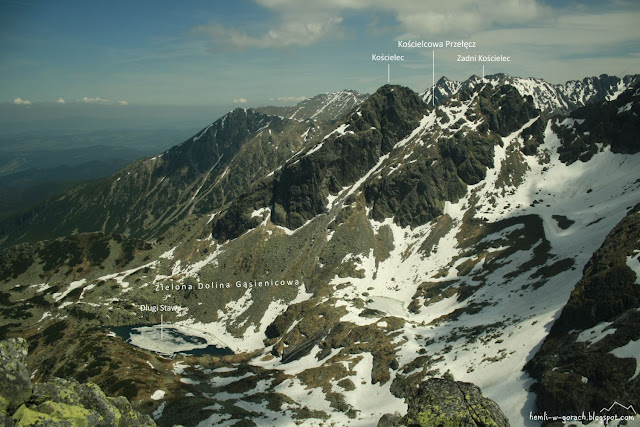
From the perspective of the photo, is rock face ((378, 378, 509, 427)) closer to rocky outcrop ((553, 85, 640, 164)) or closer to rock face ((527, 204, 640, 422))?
rock face ((527, 204, 640, 422))

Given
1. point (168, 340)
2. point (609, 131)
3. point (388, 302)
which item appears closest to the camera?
point (388, 302)

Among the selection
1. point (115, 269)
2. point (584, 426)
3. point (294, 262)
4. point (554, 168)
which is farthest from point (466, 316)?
point (115, 269)

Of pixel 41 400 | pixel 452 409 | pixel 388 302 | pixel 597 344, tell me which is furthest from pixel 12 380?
pixel 388 302

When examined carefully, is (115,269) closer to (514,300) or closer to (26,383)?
(514,300)

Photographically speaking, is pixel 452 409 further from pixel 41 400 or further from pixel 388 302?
pixel 388 302

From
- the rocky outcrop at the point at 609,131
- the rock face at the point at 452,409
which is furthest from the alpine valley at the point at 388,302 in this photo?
the rocky outcrop at the point at 609,131
